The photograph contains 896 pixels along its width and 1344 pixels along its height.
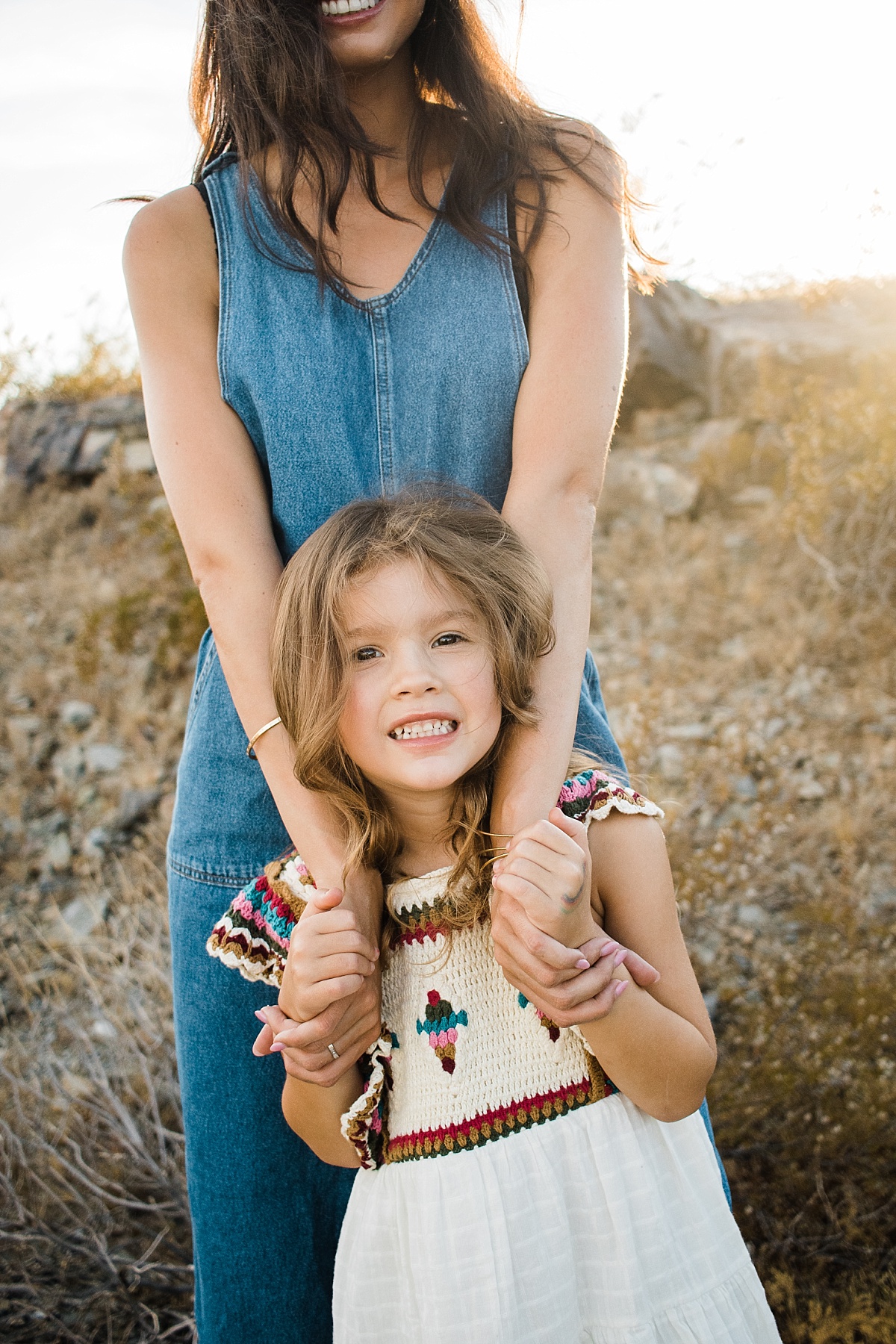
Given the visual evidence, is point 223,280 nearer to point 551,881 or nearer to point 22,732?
point 551,881

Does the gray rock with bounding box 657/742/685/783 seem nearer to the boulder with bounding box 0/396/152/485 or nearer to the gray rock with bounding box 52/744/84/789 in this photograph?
the gray rock with bounding box 52/744/84/789

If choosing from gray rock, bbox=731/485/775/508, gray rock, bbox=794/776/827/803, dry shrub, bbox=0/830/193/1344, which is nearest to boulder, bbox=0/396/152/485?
dry shrub, bbox=0/830/193/1344

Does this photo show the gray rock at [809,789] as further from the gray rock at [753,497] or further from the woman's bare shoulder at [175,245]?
Answer: the woman's bare shoulder at [175,245]

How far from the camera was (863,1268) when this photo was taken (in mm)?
2158

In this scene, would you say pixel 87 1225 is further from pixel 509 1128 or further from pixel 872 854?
pixel 872 854

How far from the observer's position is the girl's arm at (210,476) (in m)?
1.30

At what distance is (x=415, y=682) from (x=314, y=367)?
1.76ft

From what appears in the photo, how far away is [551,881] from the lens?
108 centimetres

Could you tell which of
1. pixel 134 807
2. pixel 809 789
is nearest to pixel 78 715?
pixel 134 807

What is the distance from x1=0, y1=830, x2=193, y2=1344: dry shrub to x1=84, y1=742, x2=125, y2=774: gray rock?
1140 mm

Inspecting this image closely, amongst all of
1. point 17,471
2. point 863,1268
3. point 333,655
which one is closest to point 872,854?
point 863,1268

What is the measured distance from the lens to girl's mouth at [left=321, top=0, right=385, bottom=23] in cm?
133

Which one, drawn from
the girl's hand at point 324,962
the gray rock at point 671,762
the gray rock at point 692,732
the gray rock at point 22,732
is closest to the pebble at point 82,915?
the gray rock at point 22,732

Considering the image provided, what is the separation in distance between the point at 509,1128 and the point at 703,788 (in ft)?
8.36
